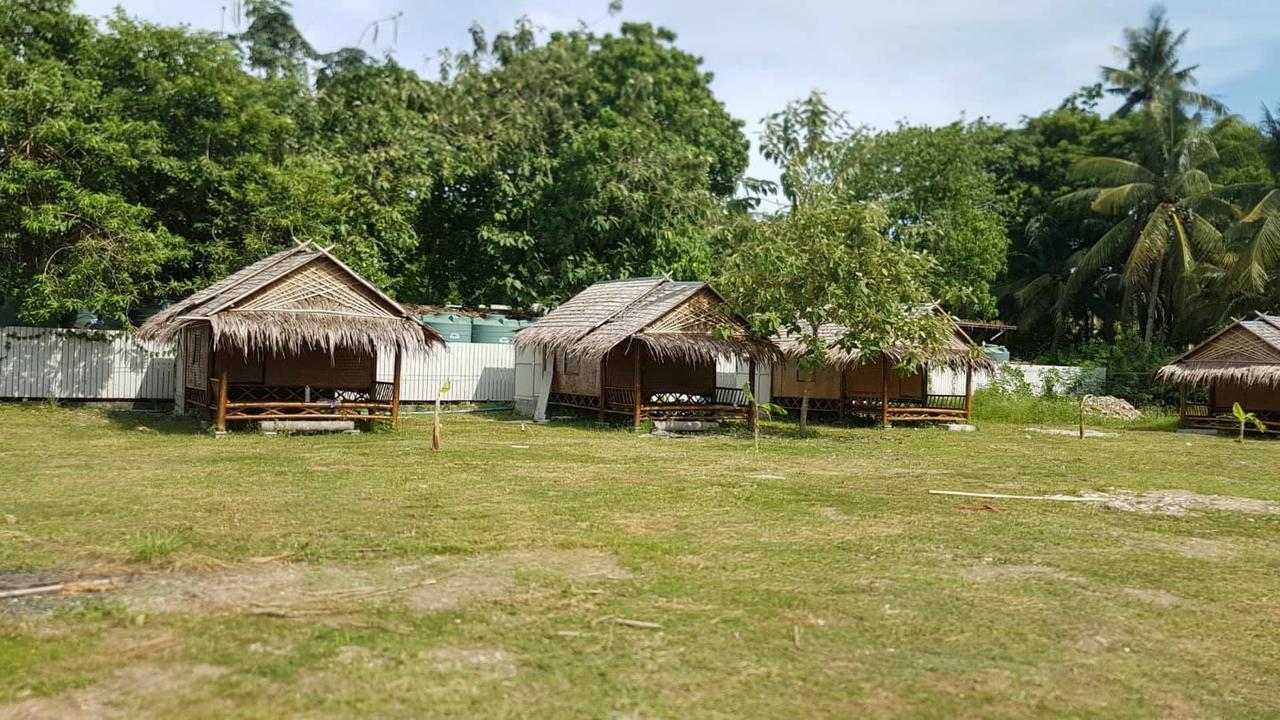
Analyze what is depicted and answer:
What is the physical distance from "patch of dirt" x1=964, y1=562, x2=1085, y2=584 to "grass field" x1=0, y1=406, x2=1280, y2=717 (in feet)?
0.12

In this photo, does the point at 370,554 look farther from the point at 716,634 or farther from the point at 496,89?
the point at 496,89

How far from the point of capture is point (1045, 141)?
42.2m

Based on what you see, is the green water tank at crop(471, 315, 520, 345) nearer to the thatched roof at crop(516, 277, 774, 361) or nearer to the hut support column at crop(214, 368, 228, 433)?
the thatched roof at crop(516, 277, 774, 361)

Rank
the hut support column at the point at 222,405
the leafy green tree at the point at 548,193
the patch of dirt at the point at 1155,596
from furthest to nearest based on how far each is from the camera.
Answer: the leafy green tree at the point at 548,193 < the hut support column at the point at 222,405 < the patch of dirt at the point at 1155,596

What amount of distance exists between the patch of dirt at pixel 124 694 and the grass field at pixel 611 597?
0.02 meters

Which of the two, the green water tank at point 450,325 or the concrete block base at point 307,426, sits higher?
the green water tank at point 450,325

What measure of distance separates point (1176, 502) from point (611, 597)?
7.71m

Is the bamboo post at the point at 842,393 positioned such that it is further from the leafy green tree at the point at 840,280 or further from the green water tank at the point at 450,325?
the green water tank at the point at 450,325

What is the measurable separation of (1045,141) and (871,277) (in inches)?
1058

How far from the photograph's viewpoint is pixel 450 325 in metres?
25.6

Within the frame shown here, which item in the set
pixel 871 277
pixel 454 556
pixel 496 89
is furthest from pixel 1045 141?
pixel 454 556

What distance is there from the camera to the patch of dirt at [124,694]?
174 inches

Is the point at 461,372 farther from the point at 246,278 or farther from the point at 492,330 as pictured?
the point at 246,278

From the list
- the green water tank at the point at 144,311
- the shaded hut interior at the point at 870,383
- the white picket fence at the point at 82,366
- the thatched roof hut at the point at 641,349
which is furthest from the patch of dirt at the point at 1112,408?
the green water tank at the point at 144,311
